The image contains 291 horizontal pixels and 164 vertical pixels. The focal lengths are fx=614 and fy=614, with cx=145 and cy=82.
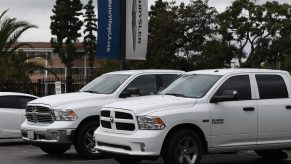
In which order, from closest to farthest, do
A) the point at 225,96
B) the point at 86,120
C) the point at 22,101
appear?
the point at 225,96, the point at 86,120, the point at 22,101

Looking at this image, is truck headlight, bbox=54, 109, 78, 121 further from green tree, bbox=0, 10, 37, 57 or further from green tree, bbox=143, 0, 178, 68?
green tree, bbox=143, 0, 178, 68

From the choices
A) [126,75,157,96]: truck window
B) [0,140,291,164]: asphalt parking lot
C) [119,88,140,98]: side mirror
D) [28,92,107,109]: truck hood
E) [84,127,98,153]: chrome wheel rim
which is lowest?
[0,140,291,164]: asphalt parking lot

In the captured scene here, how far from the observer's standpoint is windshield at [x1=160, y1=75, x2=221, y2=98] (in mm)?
11125

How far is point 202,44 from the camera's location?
4134cm

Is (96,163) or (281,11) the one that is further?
(281,11)

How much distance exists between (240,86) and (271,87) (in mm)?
689

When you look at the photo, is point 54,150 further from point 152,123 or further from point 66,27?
point 66,27

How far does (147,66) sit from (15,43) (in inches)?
469

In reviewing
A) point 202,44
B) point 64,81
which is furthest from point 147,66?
point 64,81

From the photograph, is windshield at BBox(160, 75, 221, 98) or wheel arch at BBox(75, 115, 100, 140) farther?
wheel arch at BBox(75, 115, 100, 140)

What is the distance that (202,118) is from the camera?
417 inches

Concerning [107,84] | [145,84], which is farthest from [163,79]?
[107,84]

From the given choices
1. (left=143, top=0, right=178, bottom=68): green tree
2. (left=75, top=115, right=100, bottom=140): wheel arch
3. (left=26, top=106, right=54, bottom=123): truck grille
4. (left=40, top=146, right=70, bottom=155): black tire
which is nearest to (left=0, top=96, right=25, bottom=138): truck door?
(left=40, top=146, right=70, bottom=155): black tire

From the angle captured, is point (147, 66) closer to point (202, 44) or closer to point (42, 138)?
point (202, 44)
